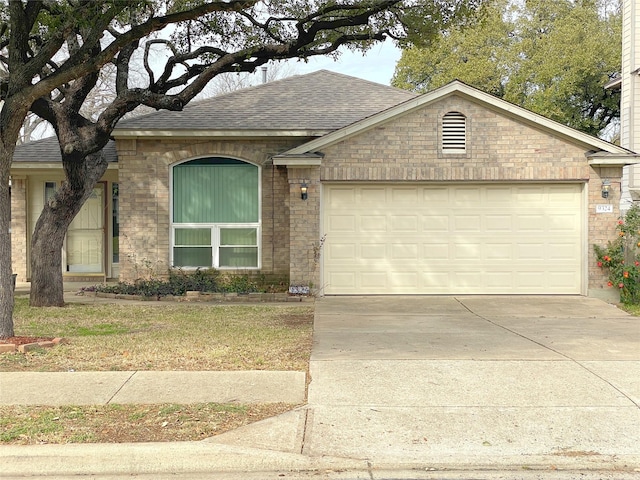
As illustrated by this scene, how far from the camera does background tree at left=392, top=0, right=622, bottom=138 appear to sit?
31047 mm

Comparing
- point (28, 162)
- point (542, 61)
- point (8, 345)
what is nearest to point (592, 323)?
point (8, 345)

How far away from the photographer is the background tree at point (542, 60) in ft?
102

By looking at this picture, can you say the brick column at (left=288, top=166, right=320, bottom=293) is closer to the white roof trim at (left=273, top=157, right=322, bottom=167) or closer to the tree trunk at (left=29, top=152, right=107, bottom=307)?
the white roof trim at (left=273, top=157, right=322, bottom=167)

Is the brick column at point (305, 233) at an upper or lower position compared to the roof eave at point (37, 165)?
lower

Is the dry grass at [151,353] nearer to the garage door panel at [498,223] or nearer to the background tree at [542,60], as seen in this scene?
the garage door panel at [498,223]

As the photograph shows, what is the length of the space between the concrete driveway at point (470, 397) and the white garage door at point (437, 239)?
3.08 metres

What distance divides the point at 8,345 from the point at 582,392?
21.4 ft

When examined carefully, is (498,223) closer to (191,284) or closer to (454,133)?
(454,133)

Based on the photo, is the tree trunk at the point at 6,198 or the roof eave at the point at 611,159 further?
the roof eave at the point at 611,159

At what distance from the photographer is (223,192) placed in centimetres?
1452

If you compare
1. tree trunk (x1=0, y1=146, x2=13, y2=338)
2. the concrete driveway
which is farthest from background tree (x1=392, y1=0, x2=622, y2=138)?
tree trunk (x1=0, y1=146, x2=13, y2=338)

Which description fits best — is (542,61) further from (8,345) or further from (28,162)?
(8,345)

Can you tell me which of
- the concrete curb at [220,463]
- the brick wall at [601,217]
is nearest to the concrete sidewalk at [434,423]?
the concrete curb at [220,463]

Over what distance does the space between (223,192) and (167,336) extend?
5694 mm
